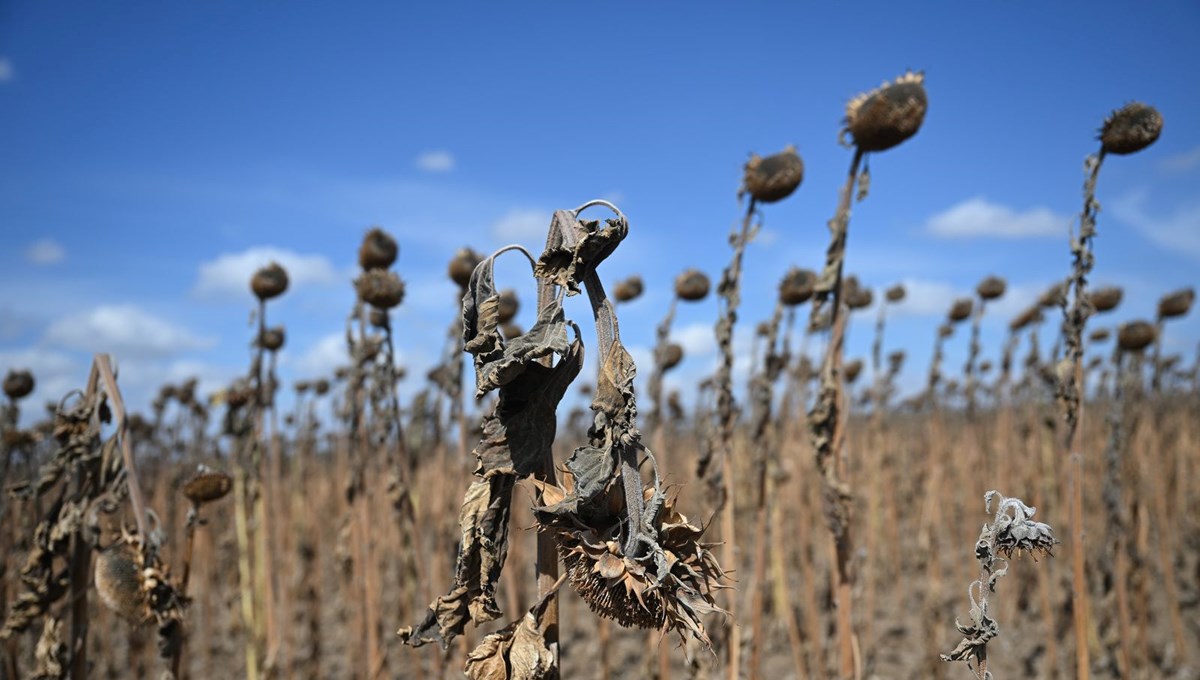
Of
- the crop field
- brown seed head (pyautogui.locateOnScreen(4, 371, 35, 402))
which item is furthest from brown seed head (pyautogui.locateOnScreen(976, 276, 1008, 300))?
brown seed head (pyautogui.locateOnScreen(4, 371, 35, 402))

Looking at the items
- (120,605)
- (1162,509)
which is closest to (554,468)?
(120,605)

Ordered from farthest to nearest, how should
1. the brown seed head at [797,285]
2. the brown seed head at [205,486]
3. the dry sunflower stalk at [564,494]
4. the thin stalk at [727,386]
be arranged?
the brown seed head at [797,285] < the thin stalk at [727,386] < the brown seed head at [205,486] < the dry sunflower stalk at [564,494]

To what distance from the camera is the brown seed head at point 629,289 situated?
5.79 metres

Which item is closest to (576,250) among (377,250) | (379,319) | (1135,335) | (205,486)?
(205,486)

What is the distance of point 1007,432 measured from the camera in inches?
364

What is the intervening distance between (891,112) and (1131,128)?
2.81 ft

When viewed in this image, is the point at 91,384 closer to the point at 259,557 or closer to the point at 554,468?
the point at 554,468

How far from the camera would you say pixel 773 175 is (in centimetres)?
344

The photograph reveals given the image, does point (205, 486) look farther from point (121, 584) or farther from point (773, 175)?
point (773, 175)

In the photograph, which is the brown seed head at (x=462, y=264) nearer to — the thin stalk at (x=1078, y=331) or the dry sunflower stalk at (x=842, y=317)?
the dry sunflower stalk at (x=842, y=317)

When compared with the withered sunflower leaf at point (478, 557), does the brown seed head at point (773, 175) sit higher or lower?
higher

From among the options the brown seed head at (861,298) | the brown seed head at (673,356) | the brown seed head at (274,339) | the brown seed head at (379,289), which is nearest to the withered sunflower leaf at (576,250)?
the brown seed head at (379,289)

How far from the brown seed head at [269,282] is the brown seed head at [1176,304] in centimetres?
636

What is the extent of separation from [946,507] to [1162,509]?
328 cm
